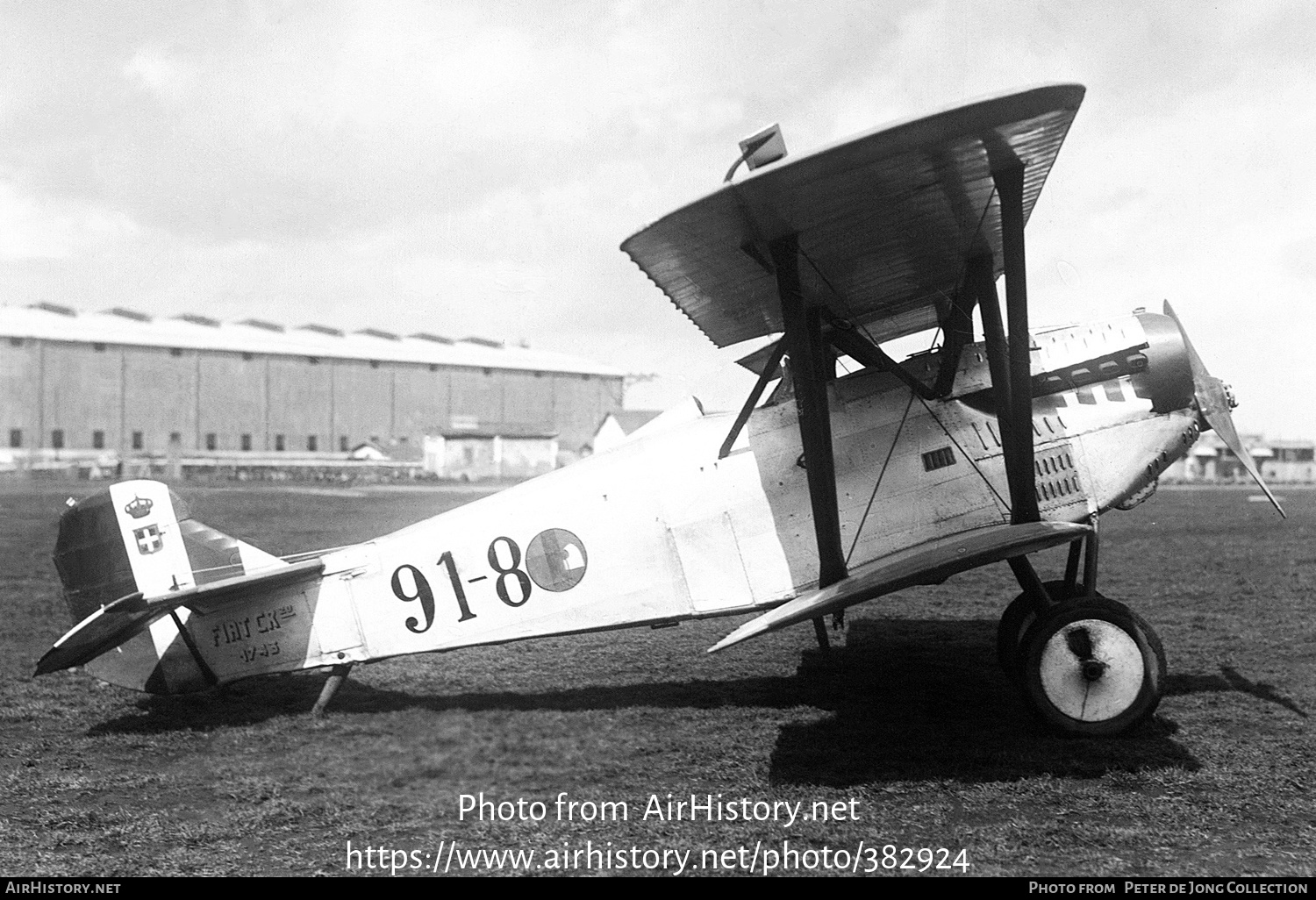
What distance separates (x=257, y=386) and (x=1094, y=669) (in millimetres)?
19943

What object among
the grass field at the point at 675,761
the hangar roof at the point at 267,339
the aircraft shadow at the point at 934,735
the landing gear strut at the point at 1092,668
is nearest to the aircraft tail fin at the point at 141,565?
the grass field at the point at 675,761

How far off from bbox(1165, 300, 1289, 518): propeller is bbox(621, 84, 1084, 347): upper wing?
4.49ft

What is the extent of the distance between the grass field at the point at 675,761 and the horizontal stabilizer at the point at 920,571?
810mm

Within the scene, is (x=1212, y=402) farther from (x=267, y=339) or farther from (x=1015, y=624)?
(x=267, y=339)

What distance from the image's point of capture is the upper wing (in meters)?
4.00

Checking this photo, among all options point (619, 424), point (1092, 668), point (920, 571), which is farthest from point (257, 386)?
point (1092, 668)

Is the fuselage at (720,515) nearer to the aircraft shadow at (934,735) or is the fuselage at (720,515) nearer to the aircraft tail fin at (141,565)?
the aircraft tail fin at (141,565)

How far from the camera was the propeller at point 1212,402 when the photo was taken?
237 inches

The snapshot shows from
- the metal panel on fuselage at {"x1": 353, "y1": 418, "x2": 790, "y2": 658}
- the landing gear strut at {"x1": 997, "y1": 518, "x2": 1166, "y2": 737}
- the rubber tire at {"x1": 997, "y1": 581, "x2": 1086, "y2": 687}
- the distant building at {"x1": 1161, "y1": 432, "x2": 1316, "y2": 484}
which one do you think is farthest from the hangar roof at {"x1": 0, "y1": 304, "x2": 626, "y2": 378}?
the distant building at {"x1": 1161, "y1": 432, "x2": 1316, "y2": 484}
